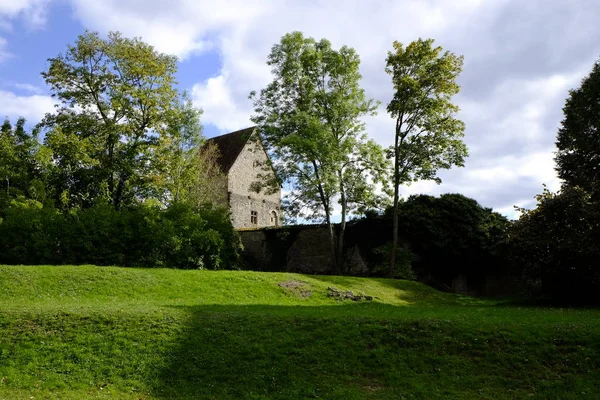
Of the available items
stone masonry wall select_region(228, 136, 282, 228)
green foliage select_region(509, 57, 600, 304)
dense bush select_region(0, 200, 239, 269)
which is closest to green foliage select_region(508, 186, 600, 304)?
green foliage select_region(509, 57, 600, 304)

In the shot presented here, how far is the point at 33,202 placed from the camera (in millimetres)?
29656

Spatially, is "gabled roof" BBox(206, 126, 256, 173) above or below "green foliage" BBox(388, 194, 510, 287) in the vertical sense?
above

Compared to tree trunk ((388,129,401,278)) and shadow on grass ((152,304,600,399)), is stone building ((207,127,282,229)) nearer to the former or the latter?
tree trunk ((388,129,401,278))

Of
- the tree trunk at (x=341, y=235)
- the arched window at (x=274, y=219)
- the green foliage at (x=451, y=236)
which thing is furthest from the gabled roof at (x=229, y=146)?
the green foliage at (x=451, y=236)

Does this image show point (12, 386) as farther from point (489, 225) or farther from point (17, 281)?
point (489, 225)

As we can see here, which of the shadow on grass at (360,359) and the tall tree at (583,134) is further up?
the tall tree at (583,134)

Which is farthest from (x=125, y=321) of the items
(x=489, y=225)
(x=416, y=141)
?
(x=489, y=225)

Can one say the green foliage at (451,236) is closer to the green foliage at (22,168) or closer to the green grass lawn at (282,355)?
the green grass lawn at (282,355)

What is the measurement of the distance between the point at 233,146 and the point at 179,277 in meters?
26.5

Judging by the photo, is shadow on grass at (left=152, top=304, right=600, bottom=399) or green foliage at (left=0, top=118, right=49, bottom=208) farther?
green foliage at (left=0, top=118, right=49, bottom=208)

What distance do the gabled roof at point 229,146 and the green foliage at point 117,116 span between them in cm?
1197

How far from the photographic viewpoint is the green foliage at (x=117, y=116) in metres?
30.2

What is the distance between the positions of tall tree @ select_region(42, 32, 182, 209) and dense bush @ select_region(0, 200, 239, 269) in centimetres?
418

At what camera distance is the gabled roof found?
44406mm
